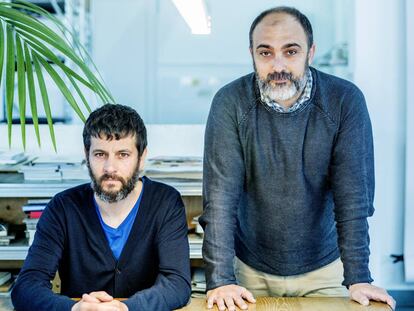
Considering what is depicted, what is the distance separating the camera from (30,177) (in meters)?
2.45

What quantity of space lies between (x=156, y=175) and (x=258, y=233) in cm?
70

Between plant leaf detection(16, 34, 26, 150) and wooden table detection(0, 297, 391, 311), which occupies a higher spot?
plant leaf detection(16, 34, 26, 150)

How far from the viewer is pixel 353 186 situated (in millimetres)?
Result: 1703

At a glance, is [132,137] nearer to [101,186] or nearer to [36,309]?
[101,186]

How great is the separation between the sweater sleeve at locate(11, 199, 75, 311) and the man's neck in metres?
0.12

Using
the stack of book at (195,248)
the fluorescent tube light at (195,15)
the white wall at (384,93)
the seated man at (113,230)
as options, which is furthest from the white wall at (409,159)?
the seated man at (113,230)

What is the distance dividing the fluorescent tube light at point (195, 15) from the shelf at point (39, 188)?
77 centimetres

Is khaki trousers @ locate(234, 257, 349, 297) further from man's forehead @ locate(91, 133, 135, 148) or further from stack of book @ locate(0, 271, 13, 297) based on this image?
stack of book @ locate(0, 271, 13, 297)

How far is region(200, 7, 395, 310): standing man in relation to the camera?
1.70 metres

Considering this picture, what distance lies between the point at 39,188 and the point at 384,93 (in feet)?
5.15

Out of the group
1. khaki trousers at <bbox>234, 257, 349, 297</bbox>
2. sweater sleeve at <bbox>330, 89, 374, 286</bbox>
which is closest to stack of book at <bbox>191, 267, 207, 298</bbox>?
khaki trousers at <bbox>234, 257, 349, 297</bbox>

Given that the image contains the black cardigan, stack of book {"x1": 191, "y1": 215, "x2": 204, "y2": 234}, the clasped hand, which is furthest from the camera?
stack of book {"x1": 191, "y1": 215, "x2": 204, "y2": 234}

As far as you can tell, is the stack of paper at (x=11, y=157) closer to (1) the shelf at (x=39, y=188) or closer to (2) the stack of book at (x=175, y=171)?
(1) the shelf at (x=39, y=188)

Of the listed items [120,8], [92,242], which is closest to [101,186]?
[92,242]
